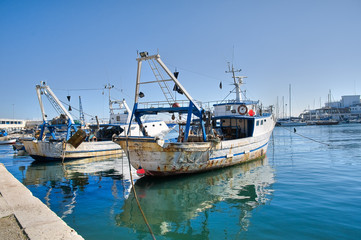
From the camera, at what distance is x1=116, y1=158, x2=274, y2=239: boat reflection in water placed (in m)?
7.60

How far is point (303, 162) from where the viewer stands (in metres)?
17.8

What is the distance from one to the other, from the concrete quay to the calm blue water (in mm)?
1932

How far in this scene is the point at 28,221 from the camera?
501 cm

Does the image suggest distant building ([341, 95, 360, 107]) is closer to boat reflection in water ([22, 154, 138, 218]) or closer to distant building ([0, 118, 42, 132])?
distant building ([0, 118, 42, 132])

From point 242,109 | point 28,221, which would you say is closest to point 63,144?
point 242,109

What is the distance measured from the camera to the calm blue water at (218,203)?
7.13m

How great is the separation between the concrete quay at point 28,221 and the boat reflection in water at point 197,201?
289 cm

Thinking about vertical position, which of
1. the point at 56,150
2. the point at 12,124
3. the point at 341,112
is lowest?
the point at 56,150

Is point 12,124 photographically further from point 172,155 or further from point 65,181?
point 172,155

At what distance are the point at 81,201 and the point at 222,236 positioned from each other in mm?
6389

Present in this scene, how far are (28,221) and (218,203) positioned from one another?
22.0ft

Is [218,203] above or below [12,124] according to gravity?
below

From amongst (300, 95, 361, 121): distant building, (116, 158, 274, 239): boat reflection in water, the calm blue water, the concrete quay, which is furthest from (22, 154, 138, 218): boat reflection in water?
(300, 95, 361, 121): distant building

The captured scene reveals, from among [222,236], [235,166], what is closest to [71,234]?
[222,236]
